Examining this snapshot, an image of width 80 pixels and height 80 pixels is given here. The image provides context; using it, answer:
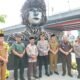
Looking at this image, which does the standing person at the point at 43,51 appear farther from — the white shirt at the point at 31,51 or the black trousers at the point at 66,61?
the black trousers at the point at 66,61

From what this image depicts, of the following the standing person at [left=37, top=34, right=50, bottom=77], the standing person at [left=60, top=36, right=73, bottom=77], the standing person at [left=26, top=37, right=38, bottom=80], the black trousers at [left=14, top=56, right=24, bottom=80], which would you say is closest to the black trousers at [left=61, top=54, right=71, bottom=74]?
the standing person at [left=60, top=36, right=73, bottom=77]

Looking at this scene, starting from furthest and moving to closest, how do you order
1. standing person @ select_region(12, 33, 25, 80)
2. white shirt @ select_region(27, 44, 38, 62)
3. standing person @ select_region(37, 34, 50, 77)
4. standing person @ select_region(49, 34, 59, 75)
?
standing person @ select_region(49, 34, 59, 75)
standing person @ select_region(37, 34, 50, 77)
white shirt @ select_region(27, 44, 38, 62)
standing person @ select_region(12, 33, 25, 80)

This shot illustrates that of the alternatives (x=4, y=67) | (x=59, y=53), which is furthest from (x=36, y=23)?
(x=4, y=67)

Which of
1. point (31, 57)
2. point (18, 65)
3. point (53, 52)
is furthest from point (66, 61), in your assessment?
point (18, 65)

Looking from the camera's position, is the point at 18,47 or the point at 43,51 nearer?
the point at 18,47

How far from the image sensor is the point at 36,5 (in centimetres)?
713

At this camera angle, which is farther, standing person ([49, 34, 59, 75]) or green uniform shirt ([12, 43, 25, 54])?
standing person ([49, 34, 59, 75])

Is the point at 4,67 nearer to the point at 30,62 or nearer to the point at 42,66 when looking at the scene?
the point at 30,62

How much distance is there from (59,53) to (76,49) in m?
0.54

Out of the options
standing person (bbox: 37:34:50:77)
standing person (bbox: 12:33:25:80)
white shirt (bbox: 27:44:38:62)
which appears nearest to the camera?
standing person (bbox: 12:33:25:80)

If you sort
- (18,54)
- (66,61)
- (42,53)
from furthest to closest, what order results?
(66,61) → (42,53) → (18,54)

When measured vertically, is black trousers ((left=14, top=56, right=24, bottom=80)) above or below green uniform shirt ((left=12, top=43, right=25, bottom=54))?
below

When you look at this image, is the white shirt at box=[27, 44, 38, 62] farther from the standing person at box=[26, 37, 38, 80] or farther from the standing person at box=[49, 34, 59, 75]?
the standing person at box=[49, 34, 59, 75]

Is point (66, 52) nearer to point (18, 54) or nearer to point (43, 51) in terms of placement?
point (43, 51)
